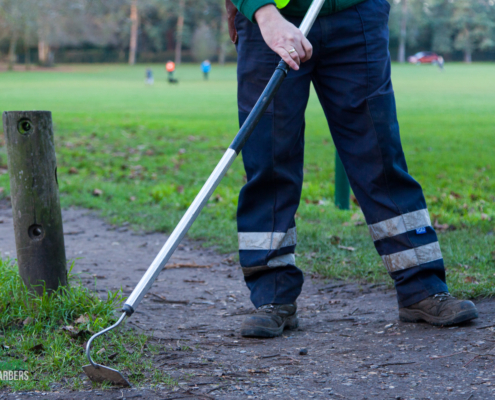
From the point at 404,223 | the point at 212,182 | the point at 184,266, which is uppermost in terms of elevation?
the point at 212,182

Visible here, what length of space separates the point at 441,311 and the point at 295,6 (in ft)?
4.93

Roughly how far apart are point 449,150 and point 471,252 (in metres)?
4.99

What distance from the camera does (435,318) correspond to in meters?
2.61

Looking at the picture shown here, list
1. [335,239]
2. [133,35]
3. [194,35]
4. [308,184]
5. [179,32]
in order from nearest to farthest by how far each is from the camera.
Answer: [335,239] < [308,184] < [133,35] < [179,32] < [194,35]

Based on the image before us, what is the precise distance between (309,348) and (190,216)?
810 millimetres

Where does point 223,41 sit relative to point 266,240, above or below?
above

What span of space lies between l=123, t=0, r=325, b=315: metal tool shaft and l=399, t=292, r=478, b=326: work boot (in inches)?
43.0

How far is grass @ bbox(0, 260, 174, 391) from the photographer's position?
218 centimetres

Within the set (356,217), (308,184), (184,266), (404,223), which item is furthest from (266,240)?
(308,184)

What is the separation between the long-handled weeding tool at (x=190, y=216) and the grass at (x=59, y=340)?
9cm

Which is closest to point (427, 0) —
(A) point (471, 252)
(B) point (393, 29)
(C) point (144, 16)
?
(B) point (393, 29)

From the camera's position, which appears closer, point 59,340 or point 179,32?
point 59,340

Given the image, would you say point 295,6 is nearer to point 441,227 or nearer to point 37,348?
point 37,348

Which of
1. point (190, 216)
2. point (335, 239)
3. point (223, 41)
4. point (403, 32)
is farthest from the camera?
point (403, 32)
